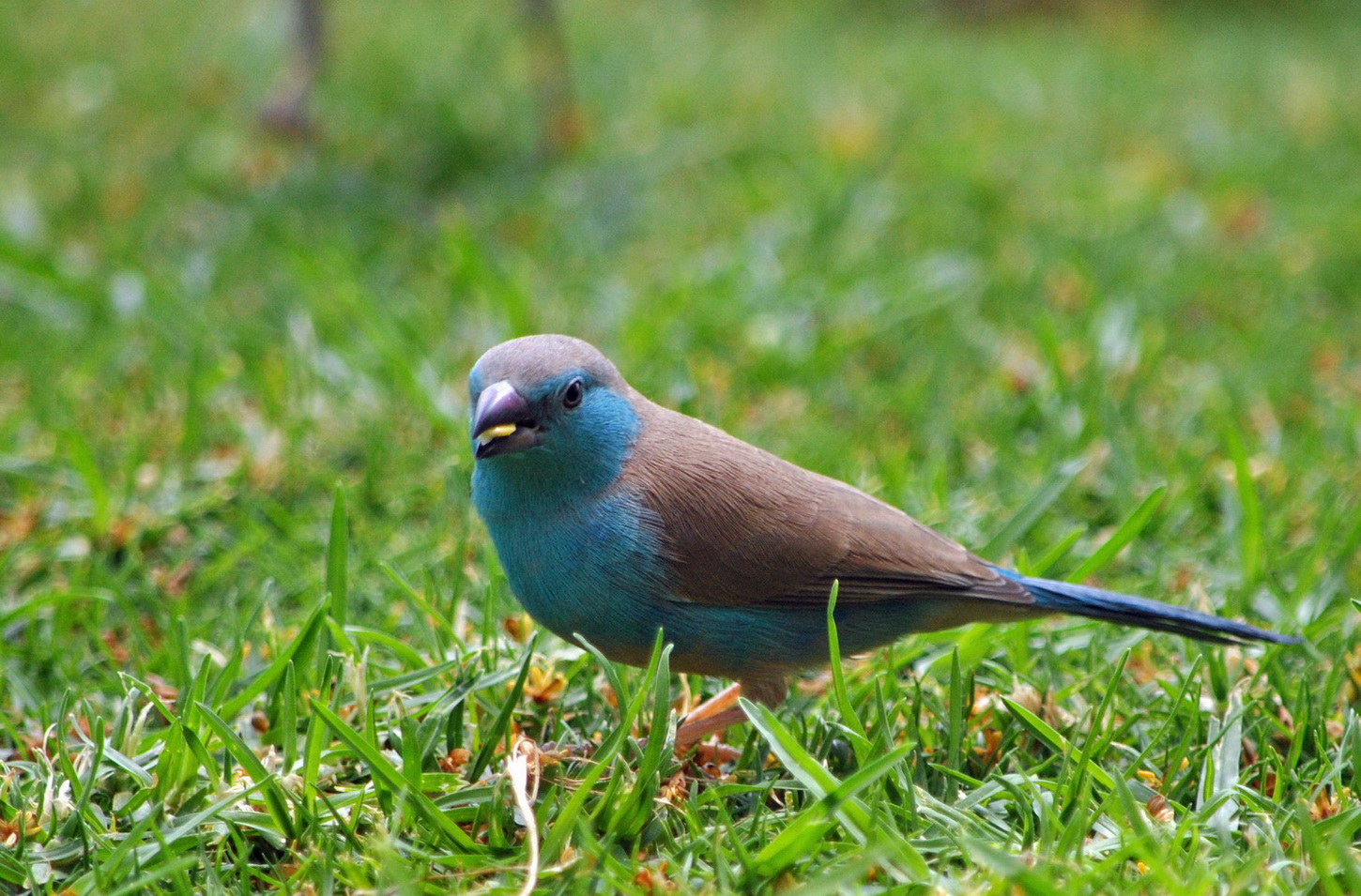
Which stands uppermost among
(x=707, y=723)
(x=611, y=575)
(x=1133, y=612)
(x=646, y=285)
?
(x=646, y=285)

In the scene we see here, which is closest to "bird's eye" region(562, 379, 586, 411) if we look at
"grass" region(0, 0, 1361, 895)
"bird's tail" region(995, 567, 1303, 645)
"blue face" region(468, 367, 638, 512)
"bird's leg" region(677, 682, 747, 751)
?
"blue face" region(468, 367, 638, 512)

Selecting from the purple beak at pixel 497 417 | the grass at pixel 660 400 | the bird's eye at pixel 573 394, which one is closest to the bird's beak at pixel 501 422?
the purple beak at pixel 497 417

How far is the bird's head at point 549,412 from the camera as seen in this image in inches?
98.7

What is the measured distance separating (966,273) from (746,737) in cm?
292

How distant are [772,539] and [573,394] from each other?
19.6 inches

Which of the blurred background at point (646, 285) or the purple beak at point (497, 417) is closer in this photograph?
the purple beak at point (497, 417)

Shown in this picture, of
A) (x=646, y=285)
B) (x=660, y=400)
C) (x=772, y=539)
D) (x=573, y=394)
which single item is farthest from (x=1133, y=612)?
(x=646, y=285)

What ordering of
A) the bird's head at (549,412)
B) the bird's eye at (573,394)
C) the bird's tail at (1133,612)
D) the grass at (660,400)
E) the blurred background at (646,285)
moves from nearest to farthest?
1. the grass at (660,400)
2. the bird's head at (549,412)
3. the bird's eye at (573,394)
4. the bird's tail at (1133,612)
5. the blurred background at (646,285)

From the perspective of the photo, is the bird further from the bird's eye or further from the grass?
the grass

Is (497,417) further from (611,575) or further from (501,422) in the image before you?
(611,575)

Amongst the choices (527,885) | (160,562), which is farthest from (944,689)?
(160,562)

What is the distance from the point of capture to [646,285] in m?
5.11

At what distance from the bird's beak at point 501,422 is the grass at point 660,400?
0.49 metres

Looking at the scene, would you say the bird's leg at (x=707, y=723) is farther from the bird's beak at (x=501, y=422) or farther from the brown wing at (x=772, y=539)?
the bird's beak at (x=501, y=422)
